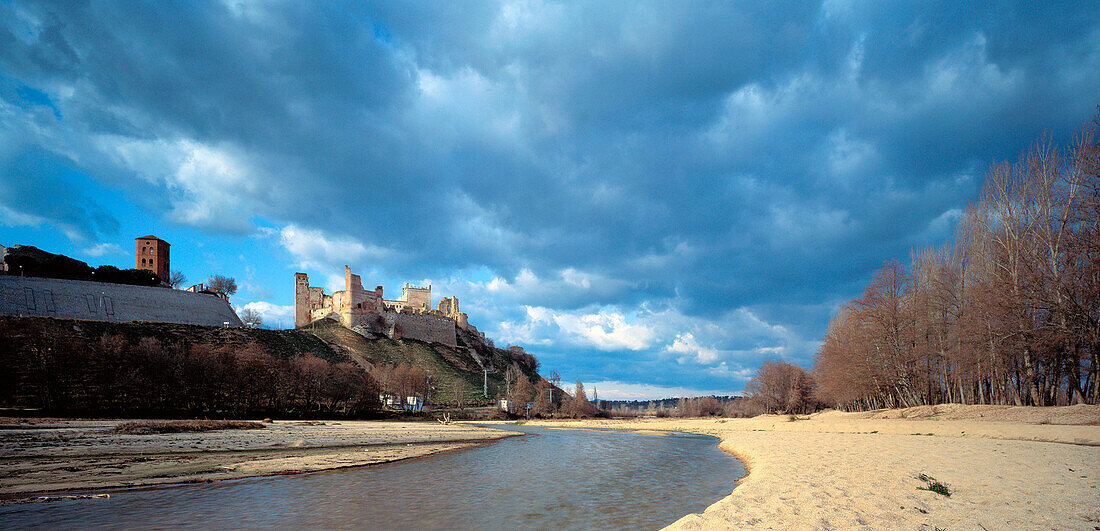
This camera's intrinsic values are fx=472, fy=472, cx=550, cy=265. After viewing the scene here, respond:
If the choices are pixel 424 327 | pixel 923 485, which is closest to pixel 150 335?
pixel 424 327

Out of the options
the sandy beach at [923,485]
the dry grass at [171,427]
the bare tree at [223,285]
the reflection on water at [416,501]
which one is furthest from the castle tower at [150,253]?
the sandy beach at [923,485]

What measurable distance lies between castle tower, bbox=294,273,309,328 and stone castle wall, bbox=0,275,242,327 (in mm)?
31704

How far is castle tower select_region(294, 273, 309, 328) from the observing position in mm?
124000

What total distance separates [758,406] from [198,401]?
319 ft

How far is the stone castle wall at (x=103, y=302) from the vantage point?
66.6m

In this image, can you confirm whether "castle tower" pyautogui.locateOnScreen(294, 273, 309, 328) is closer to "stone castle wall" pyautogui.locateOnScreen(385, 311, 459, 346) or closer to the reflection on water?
"stone castle wall" pyautogui.locateOnScreen(385, 311, 459, 346)

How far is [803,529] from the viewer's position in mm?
7246

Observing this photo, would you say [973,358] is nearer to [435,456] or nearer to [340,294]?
[435,456]

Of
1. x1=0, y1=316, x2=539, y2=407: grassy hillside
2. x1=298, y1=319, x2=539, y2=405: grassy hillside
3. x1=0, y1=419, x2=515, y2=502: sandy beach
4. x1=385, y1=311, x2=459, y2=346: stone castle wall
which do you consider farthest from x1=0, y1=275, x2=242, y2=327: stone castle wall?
x1=0, y1=419, x2=515, y2=502: sandy beach

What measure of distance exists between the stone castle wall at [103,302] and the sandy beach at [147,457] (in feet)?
173

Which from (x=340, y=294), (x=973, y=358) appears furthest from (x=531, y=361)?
(x=973, y=358)

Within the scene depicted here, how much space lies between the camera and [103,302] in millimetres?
74000

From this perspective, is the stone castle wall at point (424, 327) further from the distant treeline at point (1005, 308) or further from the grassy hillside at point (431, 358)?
the distant treeline at point (1005, 308)

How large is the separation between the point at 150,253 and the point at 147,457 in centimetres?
10983
